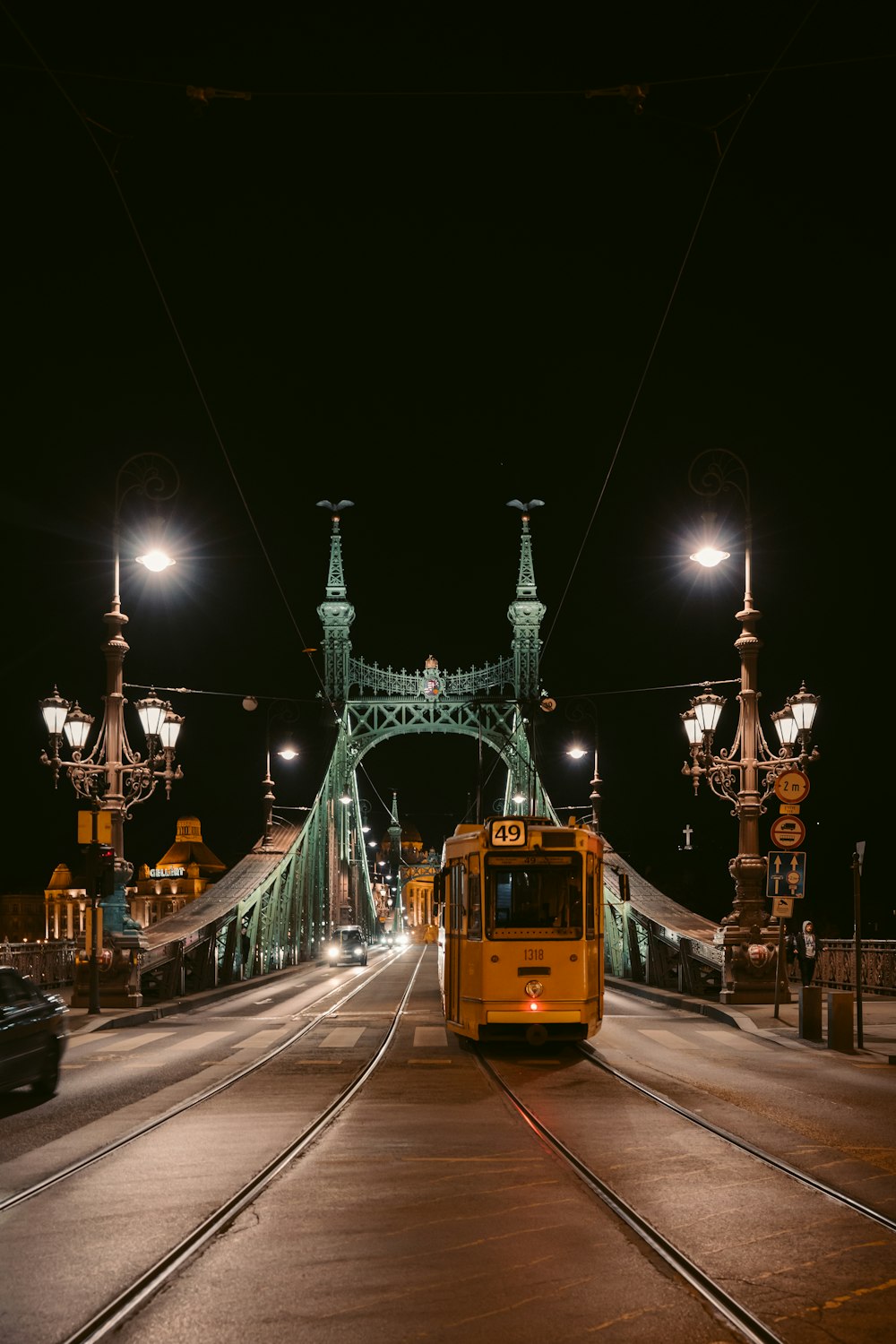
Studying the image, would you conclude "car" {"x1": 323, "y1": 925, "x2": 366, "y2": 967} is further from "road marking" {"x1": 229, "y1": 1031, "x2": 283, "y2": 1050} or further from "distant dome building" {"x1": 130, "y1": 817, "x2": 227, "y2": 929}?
"distant dome building" {"x1": 130, "y1": 817, "x2": 227, "y2": 929}

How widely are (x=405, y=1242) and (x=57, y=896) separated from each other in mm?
121289

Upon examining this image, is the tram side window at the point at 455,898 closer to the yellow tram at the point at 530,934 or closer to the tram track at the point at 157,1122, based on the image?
the yellow tram at the point at 530,934

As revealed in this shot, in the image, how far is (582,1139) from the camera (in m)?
10.3

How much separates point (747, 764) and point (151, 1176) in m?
15.3

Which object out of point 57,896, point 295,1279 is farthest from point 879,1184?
point 57,896

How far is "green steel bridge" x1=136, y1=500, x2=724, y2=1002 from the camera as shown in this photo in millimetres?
29328

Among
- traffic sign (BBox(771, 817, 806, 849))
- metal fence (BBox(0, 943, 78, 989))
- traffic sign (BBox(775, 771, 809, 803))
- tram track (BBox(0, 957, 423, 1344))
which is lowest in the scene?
metal fence (BBox(0, 943, 78, 989))

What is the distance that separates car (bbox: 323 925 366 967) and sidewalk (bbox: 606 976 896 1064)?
1129 inches

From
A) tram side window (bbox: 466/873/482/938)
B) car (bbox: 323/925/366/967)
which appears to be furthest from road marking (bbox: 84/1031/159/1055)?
car (bbox: 323/925/366/967)

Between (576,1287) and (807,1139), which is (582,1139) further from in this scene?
(576,1287)

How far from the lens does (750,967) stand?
2381 cm

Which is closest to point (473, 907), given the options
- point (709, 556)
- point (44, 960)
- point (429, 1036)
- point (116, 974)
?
point (429, 1036)

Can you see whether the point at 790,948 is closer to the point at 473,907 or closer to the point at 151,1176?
the point at 473,907

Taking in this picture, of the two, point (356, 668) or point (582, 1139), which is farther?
point (356, 668)
